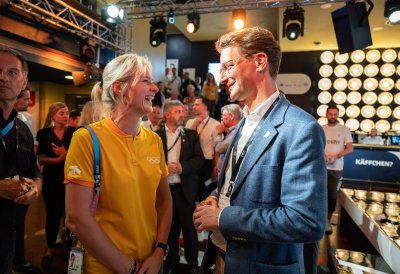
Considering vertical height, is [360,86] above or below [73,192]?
above

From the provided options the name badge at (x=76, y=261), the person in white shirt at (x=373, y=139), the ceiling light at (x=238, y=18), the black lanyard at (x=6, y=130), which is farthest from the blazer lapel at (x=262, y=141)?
the person in white shirt at (x=373, y=139)

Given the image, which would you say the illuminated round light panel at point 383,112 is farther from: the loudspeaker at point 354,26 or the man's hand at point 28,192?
the man's hand at point 28,192

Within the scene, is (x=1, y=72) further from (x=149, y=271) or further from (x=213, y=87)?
(x=213, y=87)

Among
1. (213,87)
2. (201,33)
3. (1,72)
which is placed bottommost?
(1,72)

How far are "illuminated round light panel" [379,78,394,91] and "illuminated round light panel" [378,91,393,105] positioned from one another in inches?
6.1

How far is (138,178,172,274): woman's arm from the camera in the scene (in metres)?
1.24

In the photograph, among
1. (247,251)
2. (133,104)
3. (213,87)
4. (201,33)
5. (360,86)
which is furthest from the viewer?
(201,33)

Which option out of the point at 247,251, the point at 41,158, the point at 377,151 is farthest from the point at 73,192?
the point at 377,151

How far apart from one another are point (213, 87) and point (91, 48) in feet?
11.8

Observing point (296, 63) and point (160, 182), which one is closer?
point (160, 182)

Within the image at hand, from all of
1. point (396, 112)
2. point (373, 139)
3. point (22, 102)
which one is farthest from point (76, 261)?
point (396, 112)

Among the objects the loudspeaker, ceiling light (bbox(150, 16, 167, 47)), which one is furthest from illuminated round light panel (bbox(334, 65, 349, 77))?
ceiling light (bbox(150, 16, 167, 47))

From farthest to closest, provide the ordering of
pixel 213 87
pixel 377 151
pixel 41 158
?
pixel 213 87 → pixel 377 151 → pixel 41 158

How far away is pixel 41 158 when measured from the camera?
3.08 m
